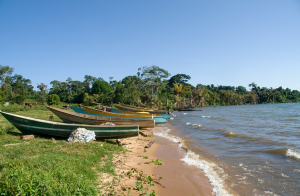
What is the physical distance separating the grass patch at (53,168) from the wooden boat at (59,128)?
2.54 feet

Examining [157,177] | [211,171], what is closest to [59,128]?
[157,177]

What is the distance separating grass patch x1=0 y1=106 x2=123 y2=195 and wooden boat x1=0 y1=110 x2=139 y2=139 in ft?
2.54

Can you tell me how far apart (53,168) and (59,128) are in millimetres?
4032

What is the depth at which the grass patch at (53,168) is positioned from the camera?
2696 millimetres

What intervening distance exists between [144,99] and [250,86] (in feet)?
221

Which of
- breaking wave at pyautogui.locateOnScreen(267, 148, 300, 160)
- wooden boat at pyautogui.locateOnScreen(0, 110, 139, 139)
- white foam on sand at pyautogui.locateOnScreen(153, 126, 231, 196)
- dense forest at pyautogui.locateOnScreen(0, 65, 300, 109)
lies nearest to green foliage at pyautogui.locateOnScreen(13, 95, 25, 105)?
dense forest at pyautogui.locateOnScreen(0, 65, 300, 109)

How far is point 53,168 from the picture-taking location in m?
3.83

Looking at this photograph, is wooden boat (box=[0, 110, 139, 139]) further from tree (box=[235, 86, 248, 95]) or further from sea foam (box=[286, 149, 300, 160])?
tree (box=[235, 86, 248, 95])

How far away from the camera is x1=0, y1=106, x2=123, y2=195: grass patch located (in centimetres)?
270

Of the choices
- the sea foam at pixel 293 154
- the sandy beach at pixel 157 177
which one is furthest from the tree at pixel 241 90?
the sandy beach at pixel 157 177

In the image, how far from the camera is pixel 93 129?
7742 millimetres

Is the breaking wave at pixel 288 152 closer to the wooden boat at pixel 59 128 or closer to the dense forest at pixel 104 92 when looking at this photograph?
the wooden boat at pixel 59 128

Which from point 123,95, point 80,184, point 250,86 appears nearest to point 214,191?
point 80,184

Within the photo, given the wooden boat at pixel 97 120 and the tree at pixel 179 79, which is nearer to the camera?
the wooden boat at pixel 97 120
